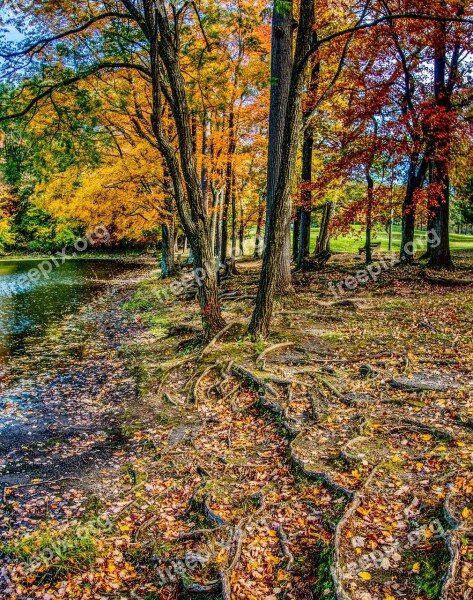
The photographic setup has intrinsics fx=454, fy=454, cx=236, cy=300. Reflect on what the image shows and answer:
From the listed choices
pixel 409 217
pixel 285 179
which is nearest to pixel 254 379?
pixel 285 179

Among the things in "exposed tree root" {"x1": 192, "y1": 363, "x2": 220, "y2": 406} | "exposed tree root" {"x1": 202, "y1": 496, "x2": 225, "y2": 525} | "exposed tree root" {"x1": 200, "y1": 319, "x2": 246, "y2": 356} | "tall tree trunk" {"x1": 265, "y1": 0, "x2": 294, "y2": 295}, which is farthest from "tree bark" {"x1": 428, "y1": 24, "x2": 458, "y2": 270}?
"exposed tree root" {"x1": 202, "y1": 496, "x2": 225, "y2": 525}

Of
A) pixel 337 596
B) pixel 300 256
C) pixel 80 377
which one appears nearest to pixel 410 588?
pixel 337 596

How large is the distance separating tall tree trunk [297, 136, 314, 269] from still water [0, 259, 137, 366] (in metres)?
10.1

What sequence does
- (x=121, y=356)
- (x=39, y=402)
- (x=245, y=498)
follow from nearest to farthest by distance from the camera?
(x=245, y=498), (x=39, y=402), (x=121, y=356)

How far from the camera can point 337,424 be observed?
6.50 meters

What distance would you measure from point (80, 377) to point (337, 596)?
26.9 feet

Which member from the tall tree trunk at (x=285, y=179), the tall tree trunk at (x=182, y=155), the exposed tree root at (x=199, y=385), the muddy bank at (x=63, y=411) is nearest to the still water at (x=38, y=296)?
the muddy bank at (x=63, y=411)

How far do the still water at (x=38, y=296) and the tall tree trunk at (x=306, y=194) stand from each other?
399 inches

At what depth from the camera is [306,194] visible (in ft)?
59.1

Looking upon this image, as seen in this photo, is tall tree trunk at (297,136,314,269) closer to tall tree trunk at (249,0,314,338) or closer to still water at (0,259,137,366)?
tall tree trunk at (249,0,314,338)

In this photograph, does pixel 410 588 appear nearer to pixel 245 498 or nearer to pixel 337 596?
pixel 337 596

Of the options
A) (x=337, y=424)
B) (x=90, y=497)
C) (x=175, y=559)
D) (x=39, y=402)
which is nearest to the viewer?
(x=175, y=559)

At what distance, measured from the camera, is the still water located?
49.3 ft

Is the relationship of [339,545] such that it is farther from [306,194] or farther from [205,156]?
[205,156]
